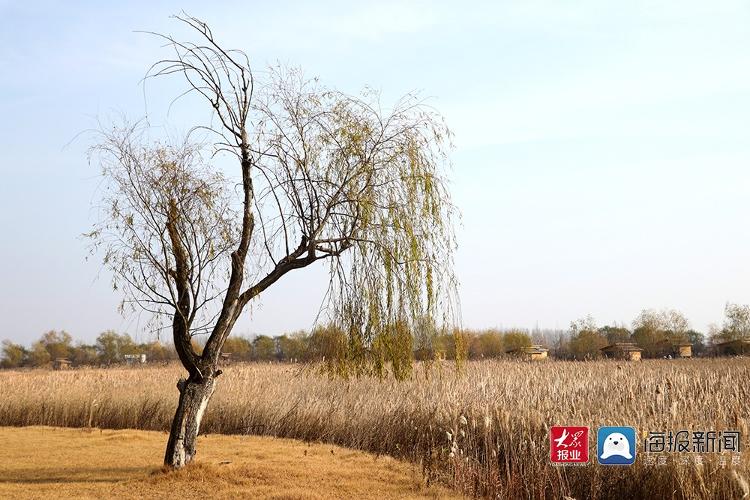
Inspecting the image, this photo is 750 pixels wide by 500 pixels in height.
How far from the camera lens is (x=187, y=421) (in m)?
6.93

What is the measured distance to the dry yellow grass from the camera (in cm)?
650

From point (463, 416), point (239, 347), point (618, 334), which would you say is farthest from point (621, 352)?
point (239, 347)

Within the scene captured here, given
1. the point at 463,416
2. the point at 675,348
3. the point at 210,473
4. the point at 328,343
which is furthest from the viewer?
the point at 675,348

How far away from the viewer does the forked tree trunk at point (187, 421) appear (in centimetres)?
693

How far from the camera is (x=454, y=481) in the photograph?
6.94 meters

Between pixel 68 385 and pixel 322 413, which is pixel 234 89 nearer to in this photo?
pixel 322 413

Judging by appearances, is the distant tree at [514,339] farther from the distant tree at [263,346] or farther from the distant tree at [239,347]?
the distant tree at [239,347]

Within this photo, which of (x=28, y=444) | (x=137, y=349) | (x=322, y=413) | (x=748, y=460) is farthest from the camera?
(x=137, y=349)

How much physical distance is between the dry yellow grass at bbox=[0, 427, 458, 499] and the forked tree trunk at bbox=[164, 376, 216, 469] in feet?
0.48

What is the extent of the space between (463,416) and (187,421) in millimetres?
2911

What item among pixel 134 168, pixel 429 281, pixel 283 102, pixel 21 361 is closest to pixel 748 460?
pixel 429 281

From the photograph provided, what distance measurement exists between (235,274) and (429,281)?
1.94m

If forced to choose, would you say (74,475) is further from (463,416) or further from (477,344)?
(477,344)

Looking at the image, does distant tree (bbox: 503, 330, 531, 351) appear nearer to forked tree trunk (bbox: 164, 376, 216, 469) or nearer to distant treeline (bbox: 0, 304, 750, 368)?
distant treeline (bbox: 0, 304, 750, 368)
